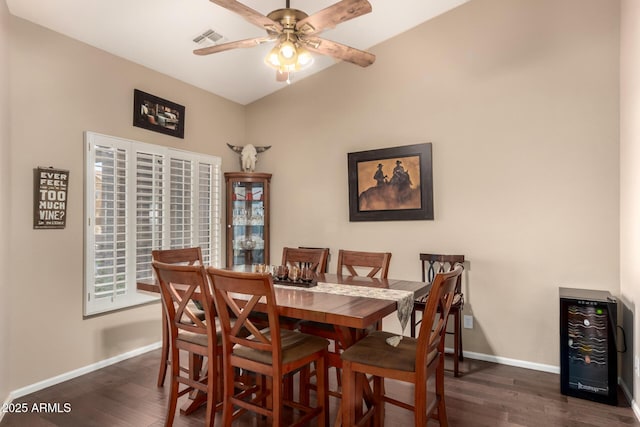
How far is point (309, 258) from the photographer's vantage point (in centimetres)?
343

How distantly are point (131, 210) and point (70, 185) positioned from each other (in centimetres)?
58

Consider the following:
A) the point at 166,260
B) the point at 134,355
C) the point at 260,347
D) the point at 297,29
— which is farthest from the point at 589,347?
the point at 134,355

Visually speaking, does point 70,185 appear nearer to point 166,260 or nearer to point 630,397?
point 166,260

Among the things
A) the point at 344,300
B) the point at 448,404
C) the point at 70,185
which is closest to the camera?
the point at 344,300

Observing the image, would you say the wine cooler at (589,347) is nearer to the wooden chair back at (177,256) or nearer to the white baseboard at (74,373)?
the wooden chair back at (177,256)

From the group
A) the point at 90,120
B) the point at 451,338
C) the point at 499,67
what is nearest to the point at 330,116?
the point at 499,67

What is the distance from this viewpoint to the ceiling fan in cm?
212

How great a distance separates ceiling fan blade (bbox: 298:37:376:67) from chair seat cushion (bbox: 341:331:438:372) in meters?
1.96

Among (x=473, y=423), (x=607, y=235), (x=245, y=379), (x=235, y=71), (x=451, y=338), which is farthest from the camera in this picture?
(x=235, y=71)

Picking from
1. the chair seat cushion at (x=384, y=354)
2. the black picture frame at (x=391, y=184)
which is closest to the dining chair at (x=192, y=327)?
the chair seat cushion at (x=384, y=354)

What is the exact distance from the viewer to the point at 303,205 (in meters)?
4.63

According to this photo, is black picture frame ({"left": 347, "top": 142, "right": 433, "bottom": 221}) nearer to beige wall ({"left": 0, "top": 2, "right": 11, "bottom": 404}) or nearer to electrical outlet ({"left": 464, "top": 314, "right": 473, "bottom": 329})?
electrical outlet ({"left": 464, "top": 314, "right": 473, "bottom": 329})

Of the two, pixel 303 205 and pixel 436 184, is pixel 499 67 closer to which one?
pixel 436 184

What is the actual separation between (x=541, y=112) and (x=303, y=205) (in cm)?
268
